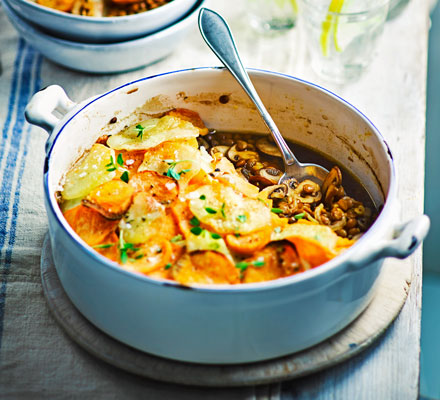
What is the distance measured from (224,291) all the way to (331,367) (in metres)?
0.39

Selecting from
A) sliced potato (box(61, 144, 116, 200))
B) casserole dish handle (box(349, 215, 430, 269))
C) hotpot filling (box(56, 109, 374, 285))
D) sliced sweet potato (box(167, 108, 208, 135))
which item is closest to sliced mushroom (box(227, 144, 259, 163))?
hotpot filling (box(56, 109, 374, 285))

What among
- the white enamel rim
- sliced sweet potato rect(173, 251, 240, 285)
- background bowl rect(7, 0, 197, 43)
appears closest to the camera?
the white enamel rim

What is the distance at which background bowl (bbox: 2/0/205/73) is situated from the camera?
2016 mm

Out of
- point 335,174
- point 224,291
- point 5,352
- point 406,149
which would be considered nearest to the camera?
point 224,291

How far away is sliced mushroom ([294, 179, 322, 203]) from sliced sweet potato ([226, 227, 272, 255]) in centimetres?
27

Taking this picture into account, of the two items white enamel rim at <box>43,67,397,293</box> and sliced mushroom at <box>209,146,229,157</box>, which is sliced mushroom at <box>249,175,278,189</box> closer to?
sliced mushroom at <box>209,146,229,157</box>

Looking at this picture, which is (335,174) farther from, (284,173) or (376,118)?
(376,118)

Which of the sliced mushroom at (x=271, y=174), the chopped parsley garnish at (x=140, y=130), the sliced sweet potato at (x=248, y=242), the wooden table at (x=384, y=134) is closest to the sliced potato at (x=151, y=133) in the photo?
the chopped parsley garnish at (x=140, y=130)

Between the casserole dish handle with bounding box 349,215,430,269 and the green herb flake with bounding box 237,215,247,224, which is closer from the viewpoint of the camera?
the casserole dish handle with bounding box 349,215,430,269

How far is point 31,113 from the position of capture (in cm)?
141

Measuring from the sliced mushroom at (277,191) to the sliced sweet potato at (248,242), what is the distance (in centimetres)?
25

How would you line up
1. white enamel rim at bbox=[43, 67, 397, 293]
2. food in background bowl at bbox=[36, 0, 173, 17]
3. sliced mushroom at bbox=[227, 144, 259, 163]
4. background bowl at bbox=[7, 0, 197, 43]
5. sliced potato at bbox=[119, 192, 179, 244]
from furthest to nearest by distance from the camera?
food in background bowl at bbox=[36, 0, 173, 17], background bowl at bbox=[7, 0, 197, 43], sliced mushroom at bbox=[227, 144, 259, 163], sliced potato at bbox=[119, 192, 179, 244], white enamel rim at bbox=[43, 67, 397, 293]

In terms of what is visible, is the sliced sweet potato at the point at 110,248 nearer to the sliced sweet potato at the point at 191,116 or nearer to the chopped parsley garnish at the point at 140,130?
the chopped parsley garnish at the point at 140,130

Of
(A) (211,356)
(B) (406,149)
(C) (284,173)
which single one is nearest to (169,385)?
(A) (211,356)
